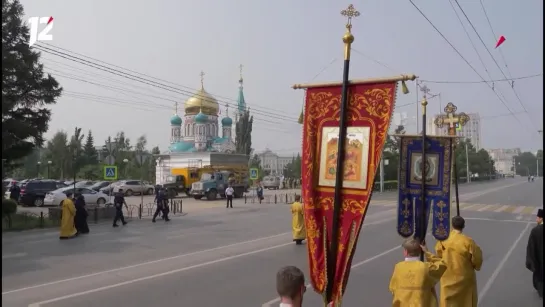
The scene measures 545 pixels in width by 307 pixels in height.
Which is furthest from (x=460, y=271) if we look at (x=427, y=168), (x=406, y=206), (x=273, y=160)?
(x=273, y=160)

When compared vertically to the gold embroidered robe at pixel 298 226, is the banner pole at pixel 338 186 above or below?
above

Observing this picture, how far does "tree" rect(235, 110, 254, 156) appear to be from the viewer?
71000 mm

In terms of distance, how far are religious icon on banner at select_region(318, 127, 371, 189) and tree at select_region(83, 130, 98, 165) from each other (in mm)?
53176

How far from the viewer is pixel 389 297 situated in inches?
283

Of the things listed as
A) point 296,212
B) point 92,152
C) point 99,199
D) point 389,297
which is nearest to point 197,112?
point 92,152

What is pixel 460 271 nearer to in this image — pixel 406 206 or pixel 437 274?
pixel 437 274

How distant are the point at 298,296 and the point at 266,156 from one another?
129931 mm

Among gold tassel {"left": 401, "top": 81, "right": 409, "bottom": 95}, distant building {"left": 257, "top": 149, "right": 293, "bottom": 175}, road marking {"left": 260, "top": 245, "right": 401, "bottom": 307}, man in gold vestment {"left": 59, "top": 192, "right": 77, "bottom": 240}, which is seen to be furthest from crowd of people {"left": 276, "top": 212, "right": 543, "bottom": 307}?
distant building {"left": 257, "top": 149, "right": 293, "bottom": 175}

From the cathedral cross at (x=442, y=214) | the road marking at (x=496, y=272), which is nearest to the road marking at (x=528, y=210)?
the road marking at (x=496, y=272)

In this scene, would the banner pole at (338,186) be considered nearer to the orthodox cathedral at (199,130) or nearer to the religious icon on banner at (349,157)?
the religious icon on banner at (349,157)

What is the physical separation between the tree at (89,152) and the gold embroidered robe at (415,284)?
176ft

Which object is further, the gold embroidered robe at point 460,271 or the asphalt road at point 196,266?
the asphalt road at point 196,266

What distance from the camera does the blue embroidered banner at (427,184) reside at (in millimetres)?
6625

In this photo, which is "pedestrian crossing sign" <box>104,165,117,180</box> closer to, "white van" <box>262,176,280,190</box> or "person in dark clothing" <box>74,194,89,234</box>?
"person in dark clothing" <box>74,194,89,234</box>
